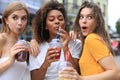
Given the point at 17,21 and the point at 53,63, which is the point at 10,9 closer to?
the point at 17,21

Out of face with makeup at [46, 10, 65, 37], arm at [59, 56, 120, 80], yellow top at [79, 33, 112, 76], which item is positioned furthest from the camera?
face with makeup at [46, 10, 65, 37]

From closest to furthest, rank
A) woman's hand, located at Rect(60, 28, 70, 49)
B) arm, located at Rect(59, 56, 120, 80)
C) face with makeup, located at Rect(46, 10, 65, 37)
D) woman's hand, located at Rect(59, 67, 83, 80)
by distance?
woman's hand, located at Rect(59, 67, 83, 80) < arm, located at Rect(59, 56, 120, 80) < woman's hand, located at Rect(60, 28, 70, 49) < face with makeup, located at Rect(46, 10, 65, 37)

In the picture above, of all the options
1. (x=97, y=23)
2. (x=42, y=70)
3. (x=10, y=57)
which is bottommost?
(x=42, y=70)

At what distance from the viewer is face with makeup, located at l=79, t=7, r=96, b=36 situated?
2326 millimetres

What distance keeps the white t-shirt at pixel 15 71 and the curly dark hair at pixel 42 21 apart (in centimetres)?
34

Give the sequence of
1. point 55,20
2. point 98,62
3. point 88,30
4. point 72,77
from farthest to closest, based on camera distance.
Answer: point 55,20 < point 88,30 < point 98,62 < point 72,77

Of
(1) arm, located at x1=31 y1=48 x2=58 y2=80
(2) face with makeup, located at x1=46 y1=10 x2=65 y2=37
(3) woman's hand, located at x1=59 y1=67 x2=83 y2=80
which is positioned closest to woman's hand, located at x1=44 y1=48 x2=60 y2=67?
(1) arm, located at x1=31 y1=48 x2=58 y2=80

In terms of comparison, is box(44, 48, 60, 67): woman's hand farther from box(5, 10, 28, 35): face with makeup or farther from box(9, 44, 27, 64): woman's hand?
box(5, 10, 28, 35): face with makeup

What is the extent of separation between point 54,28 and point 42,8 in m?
0.23

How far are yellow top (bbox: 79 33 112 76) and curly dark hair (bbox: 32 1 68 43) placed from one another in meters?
0.48

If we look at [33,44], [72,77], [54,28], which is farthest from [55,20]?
[72,77]

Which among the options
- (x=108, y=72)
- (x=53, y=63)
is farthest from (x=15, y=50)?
(x=108, y=72)

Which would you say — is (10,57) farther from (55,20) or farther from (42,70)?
(55,20)

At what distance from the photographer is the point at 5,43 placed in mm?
2359
